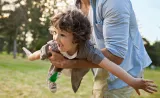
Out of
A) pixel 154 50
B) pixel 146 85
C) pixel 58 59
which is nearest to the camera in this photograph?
pixel 146 85

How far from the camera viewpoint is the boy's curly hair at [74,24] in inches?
44.9

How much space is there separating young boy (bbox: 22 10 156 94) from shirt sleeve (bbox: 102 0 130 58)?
2.2 inches

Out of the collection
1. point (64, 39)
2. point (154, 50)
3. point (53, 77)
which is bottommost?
point (154, 50)

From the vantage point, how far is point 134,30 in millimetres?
1340

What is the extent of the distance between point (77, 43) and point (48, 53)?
0.12 metres

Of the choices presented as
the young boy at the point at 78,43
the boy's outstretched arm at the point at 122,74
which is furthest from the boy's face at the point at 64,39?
the boy's outstretched arm at the point at 122,74

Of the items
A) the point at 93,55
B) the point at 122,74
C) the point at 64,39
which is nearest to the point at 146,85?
the point at 122,74

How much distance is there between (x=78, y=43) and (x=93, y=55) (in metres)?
0.07

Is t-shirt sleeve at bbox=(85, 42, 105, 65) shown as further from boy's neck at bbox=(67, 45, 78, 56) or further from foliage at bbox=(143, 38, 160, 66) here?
foliage at bbox=(143, 38, 160, 66)

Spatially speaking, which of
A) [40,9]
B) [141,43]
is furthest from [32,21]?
[141,43]

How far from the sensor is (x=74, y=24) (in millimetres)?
1148

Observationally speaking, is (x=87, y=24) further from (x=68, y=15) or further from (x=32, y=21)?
(x=32, y=21)

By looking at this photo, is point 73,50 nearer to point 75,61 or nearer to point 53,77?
point 75,61

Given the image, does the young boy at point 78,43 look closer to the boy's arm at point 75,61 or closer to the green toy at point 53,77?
the boy's arm at point 75,61
